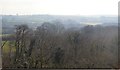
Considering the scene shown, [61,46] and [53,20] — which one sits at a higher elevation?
[53,20]

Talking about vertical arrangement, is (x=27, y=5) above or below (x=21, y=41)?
above

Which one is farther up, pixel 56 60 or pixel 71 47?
pixel 71 47

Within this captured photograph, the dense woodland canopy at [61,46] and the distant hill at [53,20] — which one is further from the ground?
the distant hill at [53,20]

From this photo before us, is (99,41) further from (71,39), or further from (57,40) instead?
(57,40)

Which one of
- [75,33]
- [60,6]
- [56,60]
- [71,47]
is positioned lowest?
[56,60]

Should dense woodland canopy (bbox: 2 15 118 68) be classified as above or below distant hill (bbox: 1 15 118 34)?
below

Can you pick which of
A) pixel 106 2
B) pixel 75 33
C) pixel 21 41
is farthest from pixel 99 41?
pixel 21 41

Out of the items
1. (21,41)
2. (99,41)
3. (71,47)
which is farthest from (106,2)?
(21,41)

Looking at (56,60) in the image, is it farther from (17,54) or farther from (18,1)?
(18,1)
